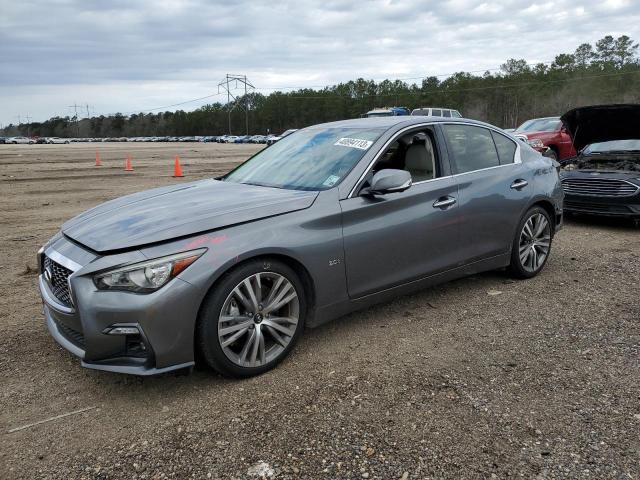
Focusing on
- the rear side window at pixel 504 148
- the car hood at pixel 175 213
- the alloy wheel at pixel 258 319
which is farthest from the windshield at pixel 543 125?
the alloy wheel at pixel 258 319

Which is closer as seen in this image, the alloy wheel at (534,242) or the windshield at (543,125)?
the alloy wheel at (534,242)

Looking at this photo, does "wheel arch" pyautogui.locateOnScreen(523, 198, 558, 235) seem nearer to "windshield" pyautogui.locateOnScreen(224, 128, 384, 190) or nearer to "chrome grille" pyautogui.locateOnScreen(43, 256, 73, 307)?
"windshield" pyautogui.locateOnScreen(224, 128, 384, 190)

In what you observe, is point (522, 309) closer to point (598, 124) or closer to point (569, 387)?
point (569, 387)

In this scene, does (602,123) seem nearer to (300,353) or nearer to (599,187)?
(599,187)

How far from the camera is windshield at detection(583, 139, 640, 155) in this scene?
8.72 metres

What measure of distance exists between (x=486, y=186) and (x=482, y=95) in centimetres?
9009

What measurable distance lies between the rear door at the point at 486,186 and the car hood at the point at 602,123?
3660 millimetres

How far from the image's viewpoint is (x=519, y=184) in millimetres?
4945

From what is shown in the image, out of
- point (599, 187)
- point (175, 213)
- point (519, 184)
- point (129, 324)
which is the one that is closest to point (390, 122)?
point (519, 184)

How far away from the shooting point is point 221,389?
320 centimetres

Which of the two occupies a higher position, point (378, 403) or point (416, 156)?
point (416, 156)

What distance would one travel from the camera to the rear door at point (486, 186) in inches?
Answer: 176

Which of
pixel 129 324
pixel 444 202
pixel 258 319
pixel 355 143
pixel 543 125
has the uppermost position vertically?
pixel 543 125

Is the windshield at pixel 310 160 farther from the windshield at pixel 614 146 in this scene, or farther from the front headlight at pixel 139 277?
the windshield at pixel 614 146
